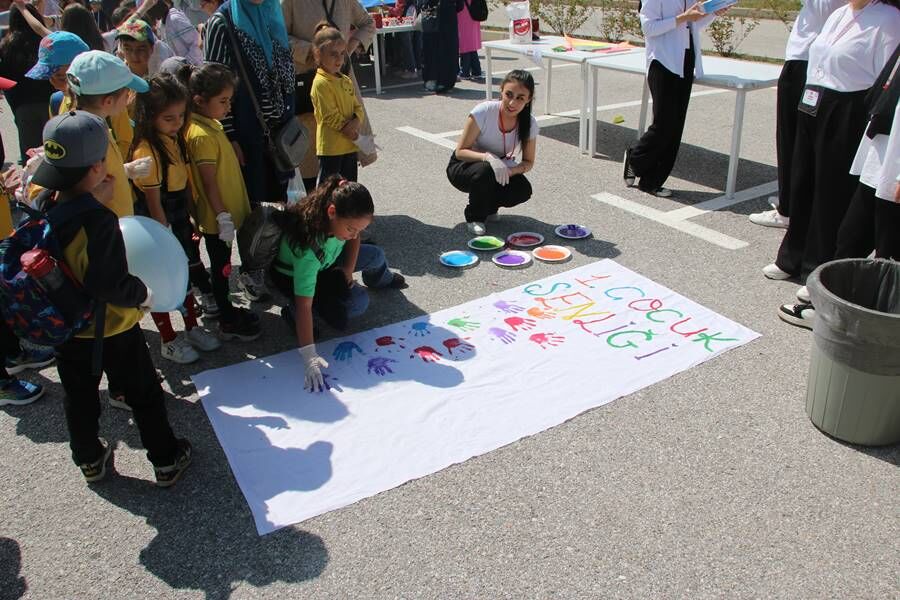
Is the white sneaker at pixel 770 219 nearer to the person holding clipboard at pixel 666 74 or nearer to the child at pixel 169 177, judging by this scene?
the person holding clipboard at pixel 666 74

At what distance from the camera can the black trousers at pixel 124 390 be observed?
2412 millimetres

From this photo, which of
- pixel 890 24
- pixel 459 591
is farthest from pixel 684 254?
pixel 459 591

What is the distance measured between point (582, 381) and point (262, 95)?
7.42 feet

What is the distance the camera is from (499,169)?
14.9 ft

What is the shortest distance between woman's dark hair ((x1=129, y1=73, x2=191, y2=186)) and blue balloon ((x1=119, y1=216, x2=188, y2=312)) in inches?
30.0

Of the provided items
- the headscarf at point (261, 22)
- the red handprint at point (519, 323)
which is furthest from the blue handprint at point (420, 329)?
the headscarf at point (261, 22)

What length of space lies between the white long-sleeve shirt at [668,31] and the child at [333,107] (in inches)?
85.7

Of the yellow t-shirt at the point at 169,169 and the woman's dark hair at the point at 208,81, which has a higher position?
the woman's dark hair at the point at 208,81

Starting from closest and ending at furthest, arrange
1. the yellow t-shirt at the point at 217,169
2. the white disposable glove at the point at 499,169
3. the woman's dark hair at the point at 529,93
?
the yellow t-shirt at the point at 217,169 < the woman's dark hair at the point at 529,93 < the white disposable glove at the point at 499,169

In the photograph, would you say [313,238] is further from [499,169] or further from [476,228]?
[476,228]

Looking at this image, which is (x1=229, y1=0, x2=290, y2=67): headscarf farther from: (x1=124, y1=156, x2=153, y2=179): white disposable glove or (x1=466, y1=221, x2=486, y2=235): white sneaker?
(x1=466, y1=221, x2=486, y2=235): white sneaker

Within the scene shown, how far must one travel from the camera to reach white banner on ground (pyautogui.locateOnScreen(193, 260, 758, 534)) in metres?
2.71

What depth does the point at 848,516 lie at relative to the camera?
7.79 ft

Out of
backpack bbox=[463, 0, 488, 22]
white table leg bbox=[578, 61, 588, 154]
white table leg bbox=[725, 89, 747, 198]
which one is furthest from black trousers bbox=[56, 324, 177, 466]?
backpack bbox=[463, 0, 488, 22]
